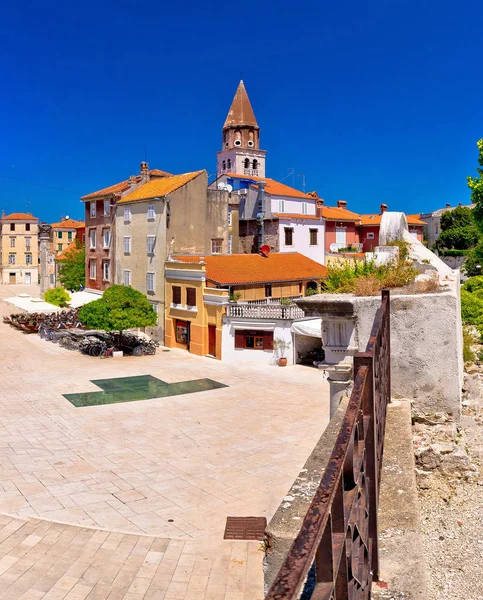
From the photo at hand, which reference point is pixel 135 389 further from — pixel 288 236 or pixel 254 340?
pixel 288 236

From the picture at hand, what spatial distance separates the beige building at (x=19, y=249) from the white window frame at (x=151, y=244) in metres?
59.5

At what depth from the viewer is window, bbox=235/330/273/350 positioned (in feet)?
98.6

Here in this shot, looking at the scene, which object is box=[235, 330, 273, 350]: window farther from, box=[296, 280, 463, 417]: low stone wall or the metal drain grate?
box=[296, 280, 463, 417]: low stone wall

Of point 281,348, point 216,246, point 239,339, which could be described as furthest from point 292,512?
point 216,246

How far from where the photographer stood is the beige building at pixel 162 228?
36938mm

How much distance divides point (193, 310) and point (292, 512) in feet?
98.0

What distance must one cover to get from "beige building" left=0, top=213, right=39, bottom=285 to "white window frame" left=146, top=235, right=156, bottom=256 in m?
59.5

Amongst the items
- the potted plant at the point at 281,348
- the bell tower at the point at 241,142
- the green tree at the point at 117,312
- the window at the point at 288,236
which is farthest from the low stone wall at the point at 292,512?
the bell tower at the point at 241,142

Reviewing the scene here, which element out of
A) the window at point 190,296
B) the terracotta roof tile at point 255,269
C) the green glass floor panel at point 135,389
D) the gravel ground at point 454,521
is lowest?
the green glass floor panel at point 135,389

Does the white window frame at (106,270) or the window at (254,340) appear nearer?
the window at (254,340)

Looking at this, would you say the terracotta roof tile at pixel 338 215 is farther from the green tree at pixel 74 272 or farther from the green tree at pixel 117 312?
the green tree at pixel 117 312

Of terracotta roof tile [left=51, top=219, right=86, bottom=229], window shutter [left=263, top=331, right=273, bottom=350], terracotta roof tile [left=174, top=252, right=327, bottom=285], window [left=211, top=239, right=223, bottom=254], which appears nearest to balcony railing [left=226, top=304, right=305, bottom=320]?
window shutter [left=263, top=331, right=273, bottom=350]

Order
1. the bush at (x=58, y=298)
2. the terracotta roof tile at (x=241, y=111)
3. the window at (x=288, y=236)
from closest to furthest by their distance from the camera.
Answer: the bush at (x=58, y=298) < the window at (x=288, y=236) < the terracotta roof tile at (x=241, y=111)

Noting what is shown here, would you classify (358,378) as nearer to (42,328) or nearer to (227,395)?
(227,395)
